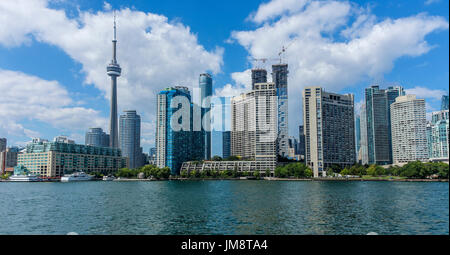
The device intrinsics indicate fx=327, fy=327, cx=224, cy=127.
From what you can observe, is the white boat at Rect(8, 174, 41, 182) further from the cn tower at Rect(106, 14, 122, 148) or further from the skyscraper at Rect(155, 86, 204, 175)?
the cn tower at Rect(106, 14, 122, 148)

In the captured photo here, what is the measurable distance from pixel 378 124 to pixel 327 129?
1968 inches

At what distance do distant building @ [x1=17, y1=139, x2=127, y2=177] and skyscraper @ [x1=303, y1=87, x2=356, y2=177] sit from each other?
304ft

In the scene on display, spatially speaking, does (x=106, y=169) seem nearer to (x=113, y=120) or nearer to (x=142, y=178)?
(x=142, y=178)

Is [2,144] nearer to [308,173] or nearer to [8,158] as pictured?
[8,158]

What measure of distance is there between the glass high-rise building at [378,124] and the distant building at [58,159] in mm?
131730

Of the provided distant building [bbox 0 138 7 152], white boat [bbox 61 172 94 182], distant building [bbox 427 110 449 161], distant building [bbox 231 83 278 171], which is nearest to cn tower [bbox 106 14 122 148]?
distant building [bbox 0 138 7 152]

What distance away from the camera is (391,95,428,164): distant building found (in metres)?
131

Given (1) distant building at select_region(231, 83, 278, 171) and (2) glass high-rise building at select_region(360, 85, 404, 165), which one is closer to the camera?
(1) distant building at select_region(231, 83, 278, 171)

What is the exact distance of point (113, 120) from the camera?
604ft

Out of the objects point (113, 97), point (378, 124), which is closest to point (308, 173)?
point (378, 124)
